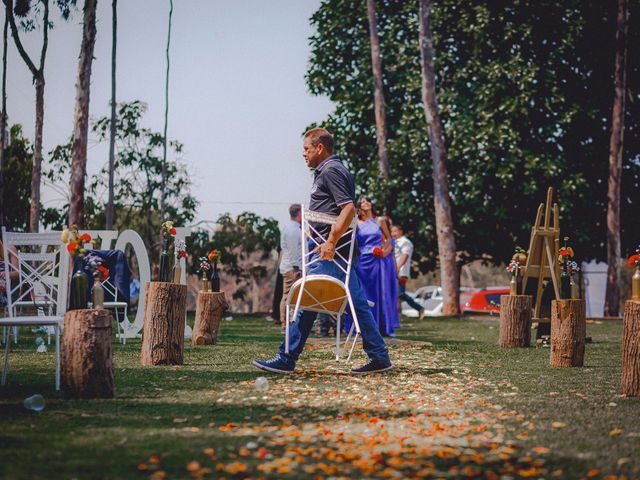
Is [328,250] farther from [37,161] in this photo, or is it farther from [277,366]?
[37,161]

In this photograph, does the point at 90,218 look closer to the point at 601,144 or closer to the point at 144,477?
the point at 601,144

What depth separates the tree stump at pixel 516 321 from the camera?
10.8 m

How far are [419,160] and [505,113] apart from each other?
2.66 metres

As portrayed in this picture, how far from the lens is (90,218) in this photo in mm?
23625

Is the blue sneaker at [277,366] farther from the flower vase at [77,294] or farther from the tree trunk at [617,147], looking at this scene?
the tree trunk at [617,147]

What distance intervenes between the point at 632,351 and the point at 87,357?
3.76m

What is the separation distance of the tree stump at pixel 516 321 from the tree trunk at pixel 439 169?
1084cm

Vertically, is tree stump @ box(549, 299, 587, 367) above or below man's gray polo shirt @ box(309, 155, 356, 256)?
below

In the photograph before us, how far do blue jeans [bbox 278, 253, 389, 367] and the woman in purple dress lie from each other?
14.3 ft

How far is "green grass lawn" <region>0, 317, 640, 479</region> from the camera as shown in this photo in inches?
156

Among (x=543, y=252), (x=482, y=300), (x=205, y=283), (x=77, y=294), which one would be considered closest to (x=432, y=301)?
(x=482, y=300)

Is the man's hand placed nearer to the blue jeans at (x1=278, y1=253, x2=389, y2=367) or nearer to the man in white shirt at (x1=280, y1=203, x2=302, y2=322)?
the blue jeans at (x1=278, y1=253, x2=389, y2=367)

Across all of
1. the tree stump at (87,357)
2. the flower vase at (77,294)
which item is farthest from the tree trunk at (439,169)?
the tree stump at (87,357)

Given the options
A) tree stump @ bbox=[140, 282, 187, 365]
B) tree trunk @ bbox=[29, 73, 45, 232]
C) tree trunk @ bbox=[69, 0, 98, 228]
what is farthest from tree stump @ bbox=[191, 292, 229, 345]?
tree trunk @ bbox=[29, 73, 45, 232]
